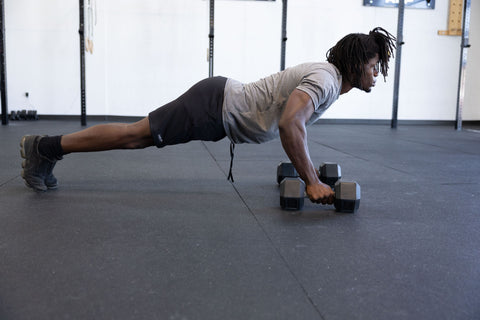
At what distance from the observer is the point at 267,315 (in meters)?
0.81

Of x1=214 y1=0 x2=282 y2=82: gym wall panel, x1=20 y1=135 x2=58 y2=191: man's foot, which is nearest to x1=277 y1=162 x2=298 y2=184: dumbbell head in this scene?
x1=20 y1=135 x2=58 y2=191: man's foot

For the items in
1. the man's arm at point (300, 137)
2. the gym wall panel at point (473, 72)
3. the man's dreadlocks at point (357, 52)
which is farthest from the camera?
the gym wall panel at point (473, 72)

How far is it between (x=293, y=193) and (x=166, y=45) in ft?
18.0

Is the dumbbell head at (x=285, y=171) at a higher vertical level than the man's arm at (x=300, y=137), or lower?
lower

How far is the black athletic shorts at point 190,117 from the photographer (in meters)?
1.70

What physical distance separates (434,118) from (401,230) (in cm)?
655

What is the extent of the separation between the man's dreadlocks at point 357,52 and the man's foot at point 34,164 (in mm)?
1249

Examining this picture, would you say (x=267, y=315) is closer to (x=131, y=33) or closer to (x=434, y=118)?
(x=131, y=33)

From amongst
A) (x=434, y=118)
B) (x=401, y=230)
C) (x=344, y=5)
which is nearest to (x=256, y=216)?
(x=401, y=230)

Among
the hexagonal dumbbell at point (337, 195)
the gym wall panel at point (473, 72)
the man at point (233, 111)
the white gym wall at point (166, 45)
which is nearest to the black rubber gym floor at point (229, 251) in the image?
the hexagonal dumbbell at point (337, 195)

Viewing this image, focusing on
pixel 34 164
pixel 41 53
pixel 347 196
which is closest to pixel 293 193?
pixel 347 196

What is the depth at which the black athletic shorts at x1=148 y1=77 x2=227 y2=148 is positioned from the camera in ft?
5.58

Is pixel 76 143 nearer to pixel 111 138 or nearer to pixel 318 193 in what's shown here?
pixel 111 138

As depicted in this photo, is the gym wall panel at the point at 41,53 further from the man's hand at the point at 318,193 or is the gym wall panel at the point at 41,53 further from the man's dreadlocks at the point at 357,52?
the man's hand at the point at 318,193
